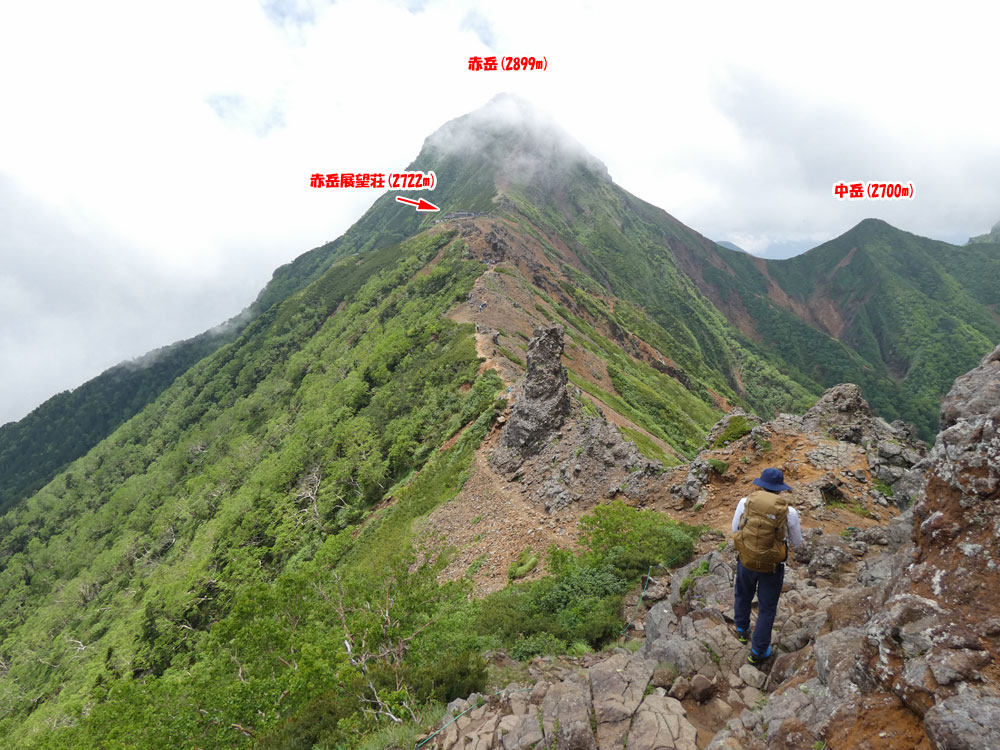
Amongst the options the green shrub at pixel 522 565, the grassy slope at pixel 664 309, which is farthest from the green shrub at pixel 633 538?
the grassy slope at pixel 664 309

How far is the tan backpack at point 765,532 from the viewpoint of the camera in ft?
24.3

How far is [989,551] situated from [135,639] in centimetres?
4589

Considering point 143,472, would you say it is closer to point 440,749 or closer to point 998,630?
point 440,749

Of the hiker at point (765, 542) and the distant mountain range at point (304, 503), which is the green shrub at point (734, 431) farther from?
the hiker at point (765, 542)

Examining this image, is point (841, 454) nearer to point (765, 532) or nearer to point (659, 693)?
point (765, 532)

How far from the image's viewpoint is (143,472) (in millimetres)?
86062

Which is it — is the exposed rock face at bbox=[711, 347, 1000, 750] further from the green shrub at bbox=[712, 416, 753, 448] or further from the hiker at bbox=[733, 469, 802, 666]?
the green shrub at bbox=[712, 416, 753, 448]

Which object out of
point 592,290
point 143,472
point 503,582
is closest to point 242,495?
point 503,582

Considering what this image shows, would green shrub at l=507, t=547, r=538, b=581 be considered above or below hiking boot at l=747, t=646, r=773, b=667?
below

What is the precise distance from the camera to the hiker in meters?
7.42

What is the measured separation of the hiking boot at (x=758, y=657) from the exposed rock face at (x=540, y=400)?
1686 cm

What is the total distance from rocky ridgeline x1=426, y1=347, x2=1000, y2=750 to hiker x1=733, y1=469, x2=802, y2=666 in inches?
19.0

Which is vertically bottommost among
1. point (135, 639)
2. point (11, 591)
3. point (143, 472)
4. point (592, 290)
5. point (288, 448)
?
point (11, 591)

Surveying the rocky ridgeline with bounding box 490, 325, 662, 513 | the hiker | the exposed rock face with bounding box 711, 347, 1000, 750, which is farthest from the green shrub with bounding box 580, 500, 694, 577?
the exposed rock face with bounding box 711, 347, 1000, 750
